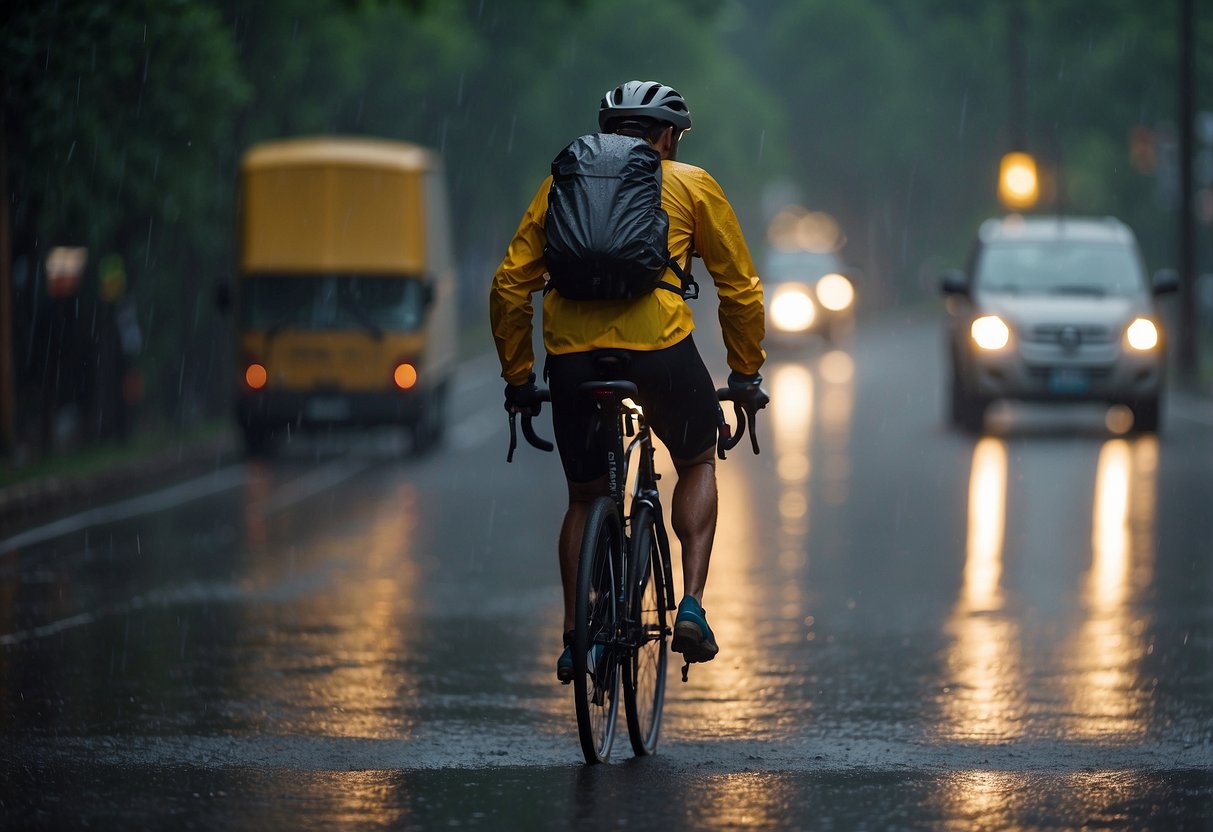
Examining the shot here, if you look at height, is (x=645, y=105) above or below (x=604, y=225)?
above

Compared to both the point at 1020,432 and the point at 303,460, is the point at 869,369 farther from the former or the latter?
the point at 303,460

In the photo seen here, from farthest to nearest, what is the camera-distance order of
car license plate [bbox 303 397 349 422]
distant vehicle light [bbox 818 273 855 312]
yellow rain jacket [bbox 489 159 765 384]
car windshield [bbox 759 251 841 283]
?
distant vehicle light [bbox 818 273 855 312], car windshield [bbox 759 251 841 283], car license plate [bbox 303 397 349 422], yellow rain jacket [bbox 489 159 765 384]

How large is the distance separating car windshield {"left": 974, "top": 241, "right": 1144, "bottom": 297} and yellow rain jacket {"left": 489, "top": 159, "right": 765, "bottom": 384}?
16.1 meters

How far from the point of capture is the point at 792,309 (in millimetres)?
41000

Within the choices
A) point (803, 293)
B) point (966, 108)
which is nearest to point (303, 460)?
point (803, 293)

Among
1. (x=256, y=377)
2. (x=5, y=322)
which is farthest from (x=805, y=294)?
(x=5, y=322)

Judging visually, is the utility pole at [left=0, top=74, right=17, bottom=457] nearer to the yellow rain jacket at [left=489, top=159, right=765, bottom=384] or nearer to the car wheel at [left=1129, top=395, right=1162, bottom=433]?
the car wheel at [left=1129, top=395, right=1162, bottom=433]

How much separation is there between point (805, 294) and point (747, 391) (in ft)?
114

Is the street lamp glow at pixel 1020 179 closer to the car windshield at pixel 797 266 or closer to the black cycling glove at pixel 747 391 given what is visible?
the car windshield at pixel 797 266

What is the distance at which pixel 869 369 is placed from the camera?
1432 inches

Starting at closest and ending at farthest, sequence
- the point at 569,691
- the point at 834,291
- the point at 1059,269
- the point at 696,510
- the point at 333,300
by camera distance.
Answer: the point at 696,510, the point at 569,691, the point at 333,300, the point at 1059,269, the point at 834,291

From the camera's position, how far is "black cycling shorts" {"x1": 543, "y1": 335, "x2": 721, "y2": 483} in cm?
675

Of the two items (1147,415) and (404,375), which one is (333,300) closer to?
(404,375)

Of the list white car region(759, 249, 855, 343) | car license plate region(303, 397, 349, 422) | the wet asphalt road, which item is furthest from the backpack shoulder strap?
white car region(759, 249, 855, 343)
